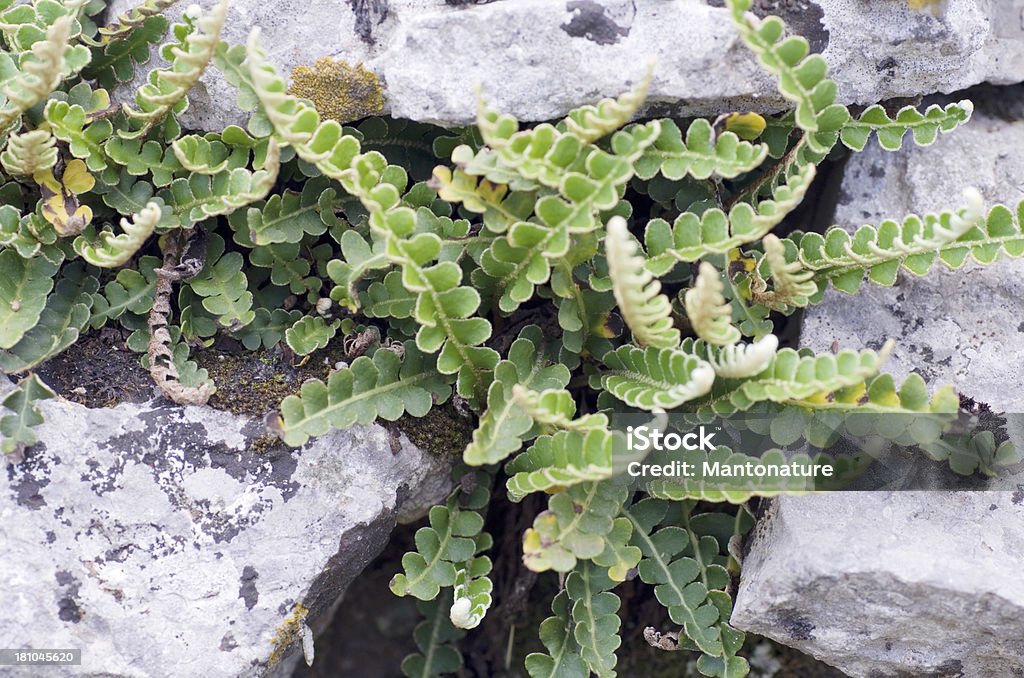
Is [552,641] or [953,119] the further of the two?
[552,641]

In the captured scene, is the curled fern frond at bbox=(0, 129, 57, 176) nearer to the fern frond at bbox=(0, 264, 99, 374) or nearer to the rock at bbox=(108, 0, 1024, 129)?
the fern frond at bbox=(0, 264, 99, 374)

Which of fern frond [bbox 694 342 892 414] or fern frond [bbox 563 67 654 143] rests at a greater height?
fern frond [bbox 563 67 654 143]

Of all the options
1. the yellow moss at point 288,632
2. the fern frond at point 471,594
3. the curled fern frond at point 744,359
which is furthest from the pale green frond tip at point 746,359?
the yellow moss at point 288,632

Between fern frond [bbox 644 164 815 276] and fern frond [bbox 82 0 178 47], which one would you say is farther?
fern frond [bbox 82 0 178 47]

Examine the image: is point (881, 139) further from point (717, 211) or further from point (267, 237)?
point (267, 237)

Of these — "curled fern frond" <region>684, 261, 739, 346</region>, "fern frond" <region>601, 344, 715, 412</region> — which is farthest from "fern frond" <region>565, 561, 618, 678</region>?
"curled fern frond" <region>684, 261, 739, 346</region>

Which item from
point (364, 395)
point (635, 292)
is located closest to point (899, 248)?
point (635, 292)

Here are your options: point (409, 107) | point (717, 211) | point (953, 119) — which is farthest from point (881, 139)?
point (409, 107)
